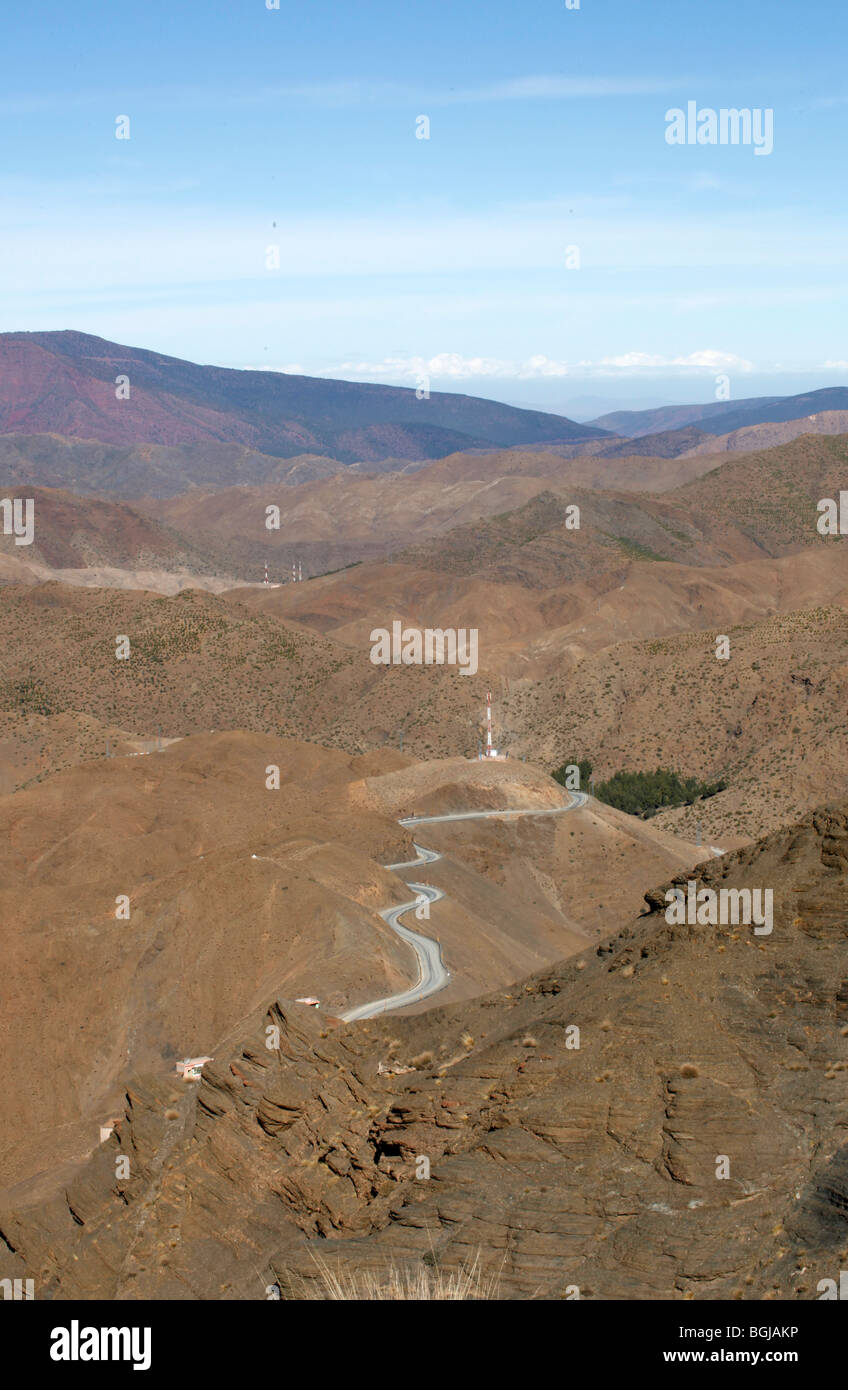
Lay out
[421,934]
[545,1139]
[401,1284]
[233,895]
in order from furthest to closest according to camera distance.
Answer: [421,934] → [233,895] → [545,1139] → [401,1284]

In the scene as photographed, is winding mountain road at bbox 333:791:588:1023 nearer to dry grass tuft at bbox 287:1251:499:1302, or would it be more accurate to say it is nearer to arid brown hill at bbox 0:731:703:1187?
arid brown hill at bbox 0:731:703:1187


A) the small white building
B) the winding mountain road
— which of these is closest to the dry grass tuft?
the small white building

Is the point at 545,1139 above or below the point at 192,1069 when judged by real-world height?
above

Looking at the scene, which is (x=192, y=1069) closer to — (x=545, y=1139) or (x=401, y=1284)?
(x=545, y=1139)

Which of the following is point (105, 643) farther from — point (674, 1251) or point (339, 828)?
point (674, 1251)

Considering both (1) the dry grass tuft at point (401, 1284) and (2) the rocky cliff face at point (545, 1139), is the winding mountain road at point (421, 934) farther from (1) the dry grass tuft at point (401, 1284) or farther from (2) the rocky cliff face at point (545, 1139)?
(1) the dry grass tuft at point (401, 1284)

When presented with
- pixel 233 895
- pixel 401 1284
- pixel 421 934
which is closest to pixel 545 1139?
pixel 401 1284
